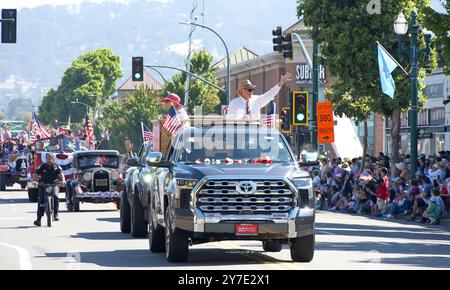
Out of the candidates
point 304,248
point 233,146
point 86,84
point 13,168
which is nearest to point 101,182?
point 233,146

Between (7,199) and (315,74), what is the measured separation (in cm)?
1294

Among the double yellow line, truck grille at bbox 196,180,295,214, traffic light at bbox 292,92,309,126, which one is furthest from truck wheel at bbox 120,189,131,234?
traffic light at bbox 292,92,309,126

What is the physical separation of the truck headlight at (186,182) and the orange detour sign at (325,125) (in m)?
26.3

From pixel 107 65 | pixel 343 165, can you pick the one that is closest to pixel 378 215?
pixel 343 165

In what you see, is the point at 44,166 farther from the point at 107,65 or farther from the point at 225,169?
the point at 107,65

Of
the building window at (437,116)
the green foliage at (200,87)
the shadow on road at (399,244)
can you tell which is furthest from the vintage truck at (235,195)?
the green foliage at (200,87)

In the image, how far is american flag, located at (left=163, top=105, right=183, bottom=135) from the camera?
22.6 m

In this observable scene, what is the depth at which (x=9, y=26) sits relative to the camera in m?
42.8

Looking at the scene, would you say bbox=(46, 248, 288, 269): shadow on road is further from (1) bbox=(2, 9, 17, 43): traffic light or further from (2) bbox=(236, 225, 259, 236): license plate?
(1) bbox=(2, 9, 17, 43): traffic light

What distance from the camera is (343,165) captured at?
43.8 metres

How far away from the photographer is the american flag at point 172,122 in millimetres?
22578

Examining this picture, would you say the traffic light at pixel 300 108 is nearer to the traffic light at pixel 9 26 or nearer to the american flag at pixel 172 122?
the traffic light at pixel 9 26

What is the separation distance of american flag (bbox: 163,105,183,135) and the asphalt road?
215 centimetres

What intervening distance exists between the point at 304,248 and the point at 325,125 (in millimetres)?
26058
